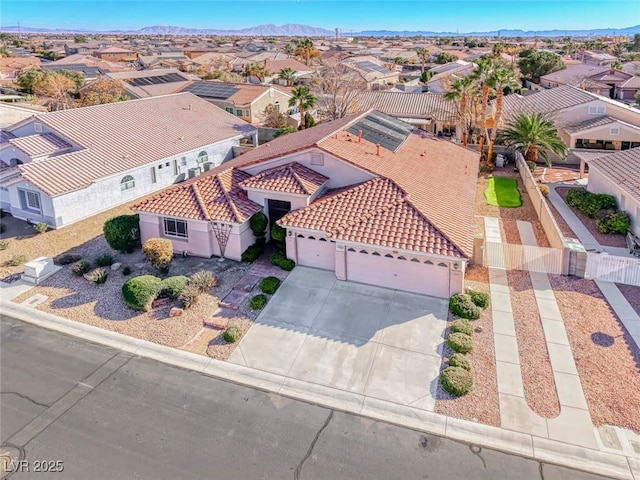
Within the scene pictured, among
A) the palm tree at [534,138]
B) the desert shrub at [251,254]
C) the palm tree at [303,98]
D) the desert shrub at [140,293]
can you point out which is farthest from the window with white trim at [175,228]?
the palm tree at [534,138]

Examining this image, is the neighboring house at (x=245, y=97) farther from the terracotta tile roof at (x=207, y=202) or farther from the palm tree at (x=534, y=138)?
the terracotta tile roof at (x=207, y=202)

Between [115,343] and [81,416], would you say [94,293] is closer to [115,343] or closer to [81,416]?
[115,343]

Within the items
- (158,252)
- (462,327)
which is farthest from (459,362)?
(158,252)

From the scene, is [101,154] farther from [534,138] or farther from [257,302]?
[534,138]

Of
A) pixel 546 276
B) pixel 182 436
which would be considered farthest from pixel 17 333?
pixel 546 276

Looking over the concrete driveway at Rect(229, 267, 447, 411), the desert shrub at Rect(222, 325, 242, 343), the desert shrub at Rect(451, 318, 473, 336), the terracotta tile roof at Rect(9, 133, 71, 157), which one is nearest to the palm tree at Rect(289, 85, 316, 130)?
the terracotta tile roof at Rect(9, 133, 71, 157)
